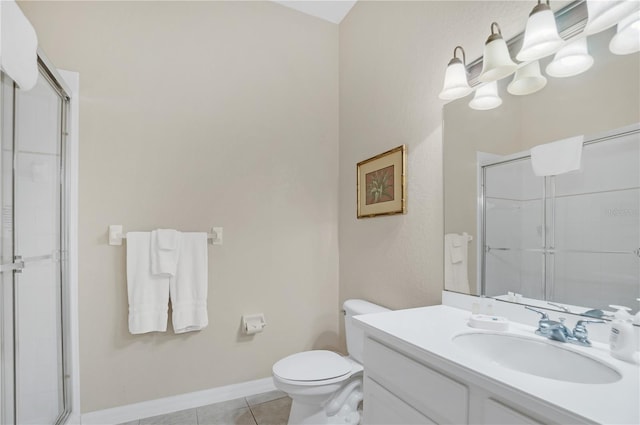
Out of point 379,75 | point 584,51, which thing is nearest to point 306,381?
point 584,51

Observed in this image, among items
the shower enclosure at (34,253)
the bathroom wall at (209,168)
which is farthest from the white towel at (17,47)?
the bathroom wall at (209,168)

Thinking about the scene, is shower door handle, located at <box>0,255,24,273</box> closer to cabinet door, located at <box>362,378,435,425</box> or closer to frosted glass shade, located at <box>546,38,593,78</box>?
cabinet door, located at <box>362,378,435,425</box>

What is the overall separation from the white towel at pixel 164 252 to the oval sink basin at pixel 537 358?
5.05 feet

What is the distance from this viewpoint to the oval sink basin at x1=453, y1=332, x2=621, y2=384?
826 millimetres

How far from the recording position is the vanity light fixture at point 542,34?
1.00 m

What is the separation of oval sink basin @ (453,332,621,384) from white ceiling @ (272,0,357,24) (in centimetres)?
226

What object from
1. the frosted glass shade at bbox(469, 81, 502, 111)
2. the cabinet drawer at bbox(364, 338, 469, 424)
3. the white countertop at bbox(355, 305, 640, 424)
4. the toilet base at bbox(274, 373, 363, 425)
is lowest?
the toilet base at bbox(274, 373, 363, 425)

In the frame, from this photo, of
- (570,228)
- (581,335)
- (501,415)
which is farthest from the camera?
(570,228)

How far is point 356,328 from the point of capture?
1.83 m

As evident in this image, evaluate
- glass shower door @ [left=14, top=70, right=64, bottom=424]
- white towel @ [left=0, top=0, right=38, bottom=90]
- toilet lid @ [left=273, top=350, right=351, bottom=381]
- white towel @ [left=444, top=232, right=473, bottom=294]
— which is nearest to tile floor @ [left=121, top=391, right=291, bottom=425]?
toilet lid @ [left=273, top=350, right=351, bottom=381]

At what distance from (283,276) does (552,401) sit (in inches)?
69.8

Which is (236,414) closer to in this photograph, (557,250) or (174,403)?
(174,403)

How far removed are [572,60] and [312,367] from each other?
1.63 meters

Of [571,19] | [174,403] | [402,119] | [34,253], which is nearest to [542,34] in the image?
[571,19]
